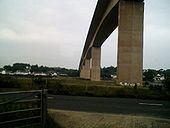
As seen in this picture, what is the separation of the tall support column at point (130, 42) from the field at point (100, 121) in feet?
77.8

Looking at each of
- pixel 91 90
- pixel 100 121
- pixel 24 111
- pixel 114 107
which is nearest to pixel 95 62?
pixel 91 90

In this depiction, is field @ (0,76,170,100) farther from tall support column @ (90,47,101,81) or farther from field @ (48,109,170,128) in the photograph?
tall support column @ (90,47,101,81)

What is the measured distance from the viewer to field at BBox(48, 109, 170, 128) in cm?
1044

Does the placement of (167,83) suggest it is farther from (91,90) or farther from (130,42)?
(130,42)

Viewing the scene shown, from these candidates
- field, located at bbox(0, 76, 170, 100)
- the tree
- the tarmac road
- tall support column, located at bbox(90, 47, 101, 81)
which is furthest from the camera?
tall support column, located at bbox(90, 47, 101, 81)

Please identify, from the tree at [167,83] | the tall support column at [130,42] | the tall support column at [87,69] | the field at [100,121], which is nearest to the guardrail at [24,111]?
the field at [100,121]

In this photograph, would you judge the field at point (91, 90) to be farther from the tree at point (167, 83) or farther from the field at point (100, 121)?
the field at point (100, 121)

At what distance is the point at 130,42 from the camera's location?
3569cm

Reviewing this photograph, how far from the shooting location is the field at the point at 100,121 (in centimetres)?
1044

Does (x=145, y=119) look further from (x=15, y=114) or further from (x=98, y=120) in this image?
(x=15, y=114)

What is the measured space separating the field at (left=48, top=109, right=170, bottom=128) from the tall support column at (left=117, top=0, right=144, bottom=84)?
23.7 meters

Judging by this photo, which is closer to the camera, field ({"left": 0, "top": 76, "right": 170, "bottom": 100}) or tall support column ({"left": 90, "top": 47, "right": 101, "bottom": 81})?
field ({"left": 0, "top": 76, "right": 170, "bottom": 100})

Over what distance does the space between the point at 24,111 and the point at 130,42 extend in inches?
1111

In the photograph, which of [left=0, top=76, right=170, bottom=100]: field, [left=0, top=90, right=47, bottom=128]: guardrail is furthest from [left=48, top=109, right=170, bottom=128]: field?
[left=0, top=76, right=170, bottom=100]: field
